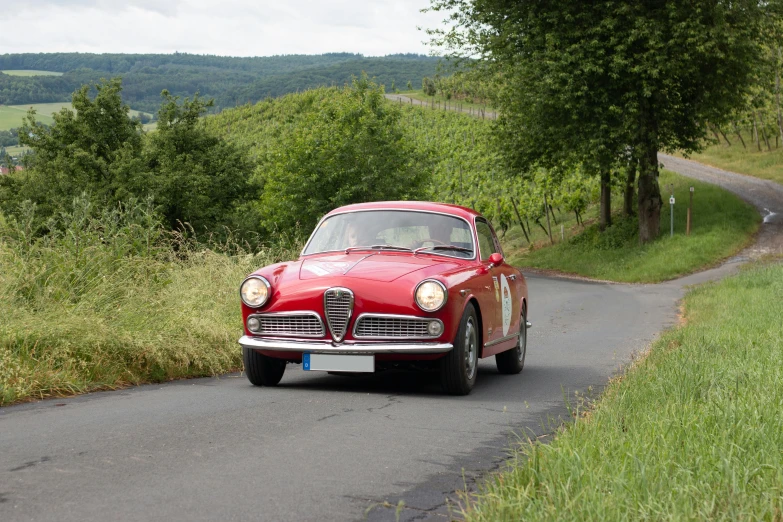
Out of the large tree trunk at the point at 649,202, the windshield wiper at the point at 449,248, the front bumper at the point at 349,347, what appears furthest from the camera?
the large tree trunk at the point at 649,202

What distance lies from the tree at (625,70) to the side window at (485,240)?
24.0 m

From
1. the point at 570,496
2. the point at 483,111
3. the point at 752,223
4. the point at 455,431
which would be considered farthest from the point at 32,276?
the point at 483,111

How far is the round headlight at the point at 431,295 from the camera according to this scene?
27.1 ft

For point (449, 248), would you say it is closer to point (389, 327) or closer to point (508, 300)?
point (508, 300)

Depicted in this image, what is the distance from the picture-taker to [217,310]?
12.6 meters

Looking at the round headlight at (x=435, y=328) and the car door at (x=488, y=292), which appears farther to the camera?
the car door at (x=488, y=292)

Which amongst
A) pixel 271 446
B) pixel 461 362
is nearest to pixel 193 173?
pixel 461 362

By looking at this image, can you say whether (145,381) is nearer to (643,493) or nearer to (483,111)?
(643,493)

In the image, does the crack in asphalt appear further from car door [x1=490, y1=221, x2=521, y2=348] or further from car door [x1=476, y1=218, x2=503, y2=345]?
car door [x1=490, y1=221, x2=521, y2=348]

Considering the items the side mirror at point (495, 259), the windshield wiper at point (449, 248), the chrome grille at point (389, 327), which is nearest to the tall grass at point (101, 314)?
the chrome grille at point (389, 327)

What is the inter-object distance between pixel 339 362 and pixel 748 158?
63.6m

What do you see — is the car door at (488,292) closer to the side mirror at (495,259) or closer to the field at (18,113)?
the side mirror at (495,259)

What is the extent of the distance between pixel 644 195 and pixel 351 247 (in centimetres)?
3057

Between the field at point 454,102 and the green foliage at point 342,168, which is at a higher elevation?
the field at point 454,102
